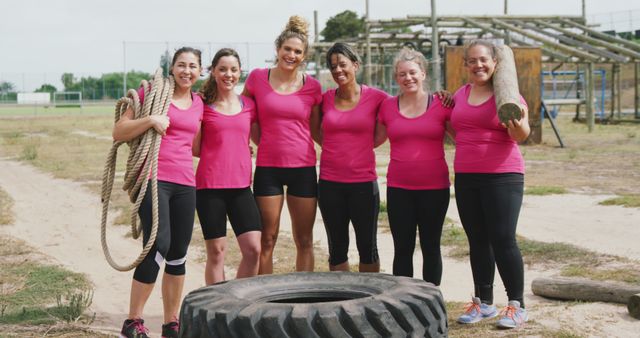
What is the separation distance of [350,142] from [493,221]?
896 millimetres

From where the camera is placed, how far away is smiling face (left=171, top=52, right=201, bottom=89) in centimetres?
423

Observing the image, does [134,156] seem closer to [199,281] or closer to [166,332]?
[166,332]

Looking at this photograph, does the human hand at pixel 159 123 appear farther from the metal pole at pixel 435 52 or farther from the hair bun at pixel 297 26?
the metal pole at pixel 435 52

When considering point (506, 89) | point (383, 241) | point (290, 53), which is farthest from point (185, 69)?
point (383, 241)

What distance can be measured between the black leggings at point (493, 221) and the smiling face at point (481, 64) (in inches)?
20.1

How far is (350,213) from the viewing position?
4625mm

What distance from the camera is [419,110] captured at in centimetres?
444

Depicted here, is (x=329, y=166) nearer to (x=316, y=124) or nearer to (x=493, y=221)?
(x=316, y=124)

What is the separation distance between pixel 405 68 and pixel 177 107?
1258 millimetres

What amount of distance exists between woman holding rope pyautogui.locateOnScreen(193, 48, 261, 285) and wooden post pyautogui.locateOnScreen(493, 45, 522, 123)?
136 cm

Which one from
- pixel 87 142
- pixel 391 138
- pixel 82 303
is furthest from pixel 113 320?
pixel 87 142

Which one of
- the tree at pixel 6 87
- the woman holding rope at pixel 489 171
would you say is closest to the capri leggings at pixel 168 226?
the woman holding rope at pixel 489 171

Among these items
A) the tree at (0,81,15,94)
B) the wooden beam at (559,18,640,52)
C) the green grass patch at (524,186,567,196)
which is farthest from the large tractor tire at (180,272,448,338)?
the tree at (0,81,15,94)

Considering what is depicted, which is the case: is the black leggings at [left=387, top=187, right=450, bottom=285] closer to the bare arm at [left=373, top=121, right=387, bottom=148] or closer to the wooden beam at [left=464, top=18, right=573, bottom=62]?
the bare arm at [left=373, top=121, right=387, bottom=148]
